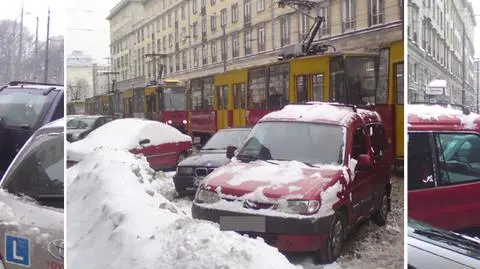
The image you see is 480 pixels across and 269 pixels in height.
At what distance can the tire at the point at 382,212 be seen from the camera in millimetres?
2152

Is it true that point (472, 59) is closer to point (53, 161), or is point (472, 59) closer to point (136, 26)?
point (136, 26)

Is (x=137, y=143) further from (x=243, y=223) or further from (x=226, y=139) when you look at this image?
(x=243, y=223)

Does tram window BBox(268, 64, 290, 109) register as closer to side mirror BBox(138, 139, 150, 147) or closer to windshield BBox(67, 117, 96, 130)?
side mirror BBox(138, 139, 150, 147)

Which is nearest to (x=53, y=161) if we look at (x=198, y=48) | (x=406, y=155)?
(x=198, y=48)

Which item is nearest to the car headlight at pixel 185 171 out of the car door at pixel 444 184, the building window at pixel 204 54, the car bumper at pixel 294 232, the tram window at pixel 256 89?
the car bumper at pixel 294 232

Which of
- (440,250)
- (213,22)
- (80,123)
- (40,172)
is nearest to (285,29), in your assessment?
(213,22)

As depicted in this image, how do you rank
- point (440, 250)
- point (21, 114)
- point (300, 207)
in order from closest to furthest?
point (300, 207), point (440, 250), point (21, 114)

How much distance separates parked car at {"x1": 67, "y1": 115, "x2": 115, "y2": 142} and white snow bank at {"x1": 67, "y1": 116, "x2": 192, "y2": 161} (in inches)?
0.7

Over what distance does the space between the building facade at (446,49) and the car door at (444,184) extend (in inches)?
7.7

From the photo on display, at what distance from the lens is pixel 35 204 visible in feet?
8.59

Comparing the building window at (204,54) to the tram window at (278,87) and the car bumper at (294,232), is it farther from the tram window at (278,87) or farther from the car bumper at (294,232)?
the car bumper at (294,232)

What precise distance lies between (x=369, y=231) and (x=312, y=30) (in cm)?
82

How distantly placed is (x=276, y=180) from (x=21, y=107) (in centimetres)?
159

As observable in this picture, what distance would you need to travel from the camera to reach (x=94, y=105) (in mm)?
2289
